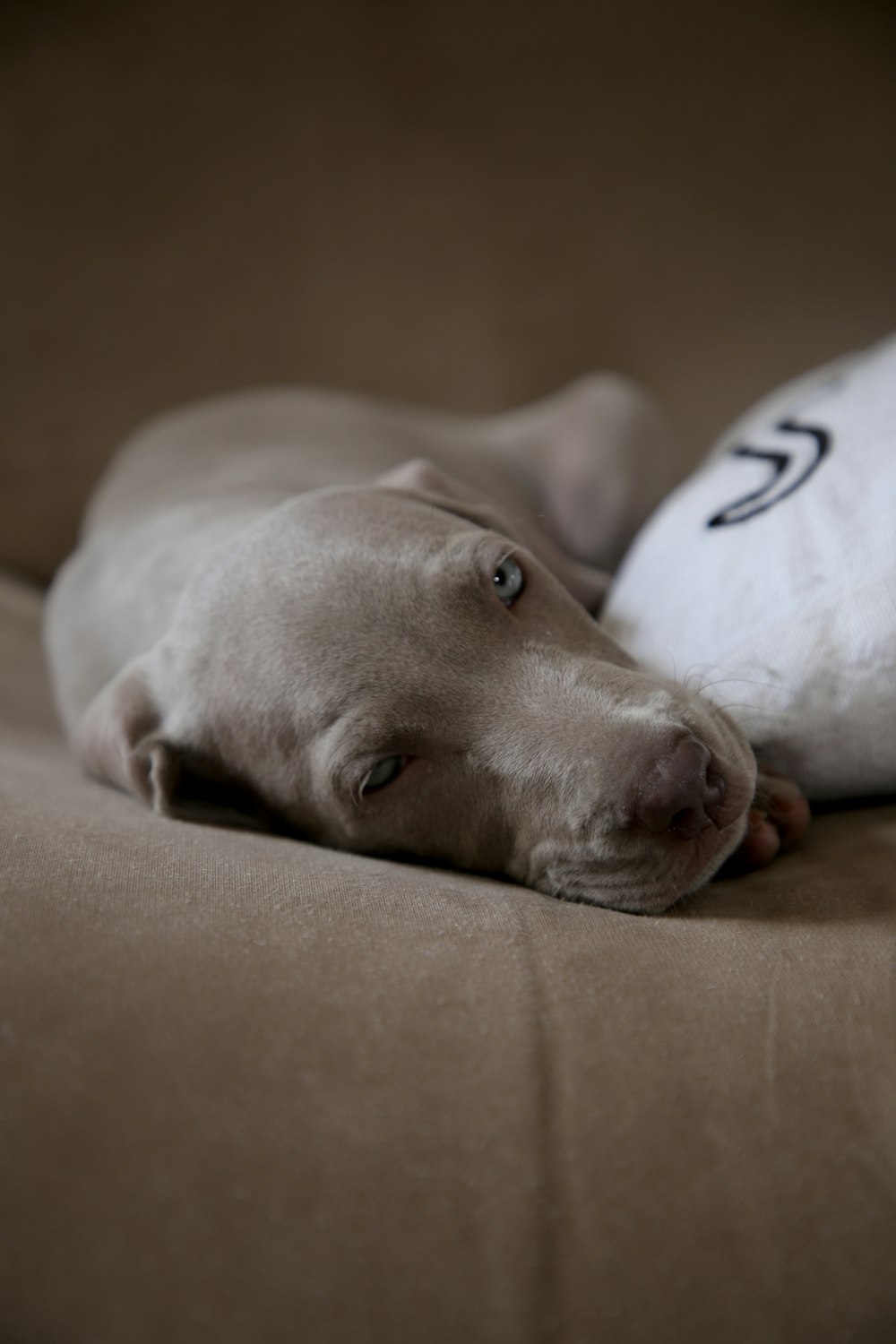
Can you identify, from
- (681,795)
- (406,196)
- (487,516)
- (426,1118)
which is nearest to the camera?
(426,1118)

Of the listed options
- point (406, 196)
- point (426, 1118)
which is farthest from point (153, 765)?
point (406, 196)

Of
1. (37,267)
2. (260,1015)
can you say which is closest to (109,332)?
(37,267)

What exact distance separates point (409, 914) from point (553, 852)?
12.8 inches

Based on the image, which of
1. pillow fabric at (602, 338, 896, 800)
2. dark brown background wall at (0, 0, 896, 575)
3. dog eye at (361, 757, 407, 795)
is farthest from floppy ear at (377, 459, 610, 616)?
dark brown background wall at (0, 0, 896, 575)

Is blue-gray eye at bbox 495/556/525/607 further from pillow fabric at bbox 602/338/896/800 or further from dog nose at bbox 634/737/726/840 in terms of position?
dog nose at bbox 634/737/726/840

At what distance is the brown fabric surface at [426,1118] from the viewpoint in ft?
2.65

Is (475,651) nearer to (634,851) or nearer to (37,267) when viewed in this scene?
(634,851)

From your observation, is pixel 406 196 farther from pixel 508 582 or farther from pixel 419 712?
pixel 419 712

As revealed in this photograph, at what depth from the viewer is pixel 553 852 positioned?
1.48 metres

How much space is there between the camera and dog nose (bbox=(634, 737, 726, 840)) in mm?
1365

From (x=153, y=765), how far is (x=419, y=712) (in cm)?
47

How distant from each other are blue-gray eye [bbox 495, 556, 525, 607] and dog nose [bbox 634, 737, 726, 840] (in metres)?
0.42

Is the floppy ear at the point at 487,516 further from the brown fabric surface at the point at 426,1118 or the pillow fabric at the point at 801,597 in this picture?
the brown fabric surface at the point at 426,1118

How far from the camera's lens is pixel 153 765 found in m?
1.71
